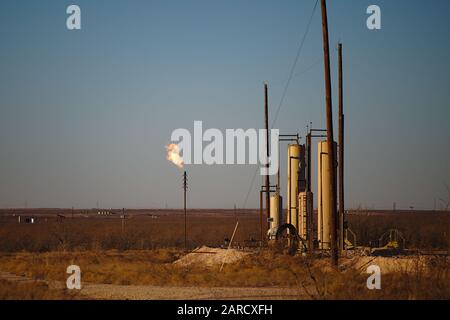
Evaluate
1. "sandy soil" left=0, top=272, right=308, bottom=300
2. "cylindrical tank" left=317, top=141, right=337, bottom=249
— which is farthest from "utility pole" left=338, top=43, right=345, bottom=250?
"sandy soil" left=0, top=272, right=308, bottom=300

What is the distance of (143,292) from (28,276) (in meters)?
8.39

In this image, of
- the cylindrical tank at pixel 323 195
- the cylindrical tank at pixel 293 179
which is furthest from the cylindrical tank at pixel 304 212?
the cylindrical tank at pixel 293 179

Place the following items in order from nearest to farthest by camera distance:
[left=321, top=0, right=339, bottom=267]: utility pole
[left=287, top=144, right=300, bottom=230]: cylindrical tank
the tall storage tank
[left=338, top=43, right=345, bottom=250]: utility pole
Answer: [left=321, top=0, right=339, bottom=267]: utility pole
[left=338, top=43, right=345, bottom=250]: utility pole
[left=287, top=144, right=300, bottom=230]: cylindrical tank
the tall storage tank

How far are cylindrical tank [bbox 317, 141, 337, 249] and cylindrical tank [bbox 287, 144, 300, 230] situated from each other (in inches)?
133

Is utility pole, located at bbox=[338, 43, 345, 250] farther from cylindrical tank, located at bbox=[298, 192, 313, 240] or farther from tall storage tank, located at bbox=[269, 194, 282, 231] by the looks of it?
tall storage tank, located at bbox=[269, 194, 282, 231]

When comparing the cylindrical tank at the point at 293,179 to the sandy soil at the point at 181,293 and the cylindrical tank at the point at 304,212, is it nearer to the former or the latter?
the cylindrical tank at the point at 304,212

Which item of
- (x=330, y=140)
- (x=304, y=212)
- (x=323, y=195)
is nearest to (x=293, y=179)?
(x=304, y=212)

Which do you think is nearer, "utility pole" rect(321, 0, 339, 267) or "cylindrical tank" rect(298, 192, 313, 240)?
"utility pole" rect(321, 0, 339, 267)

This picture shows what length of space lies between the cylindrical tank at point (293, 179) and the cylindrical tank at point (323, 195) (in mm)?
3389

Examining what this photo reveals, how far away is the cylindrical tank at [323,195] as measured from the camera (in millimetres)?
31453

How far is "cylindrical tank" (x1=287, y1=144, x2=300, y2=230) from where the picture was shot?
3566 centimetres

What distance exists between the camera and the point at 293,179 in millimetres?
35875
